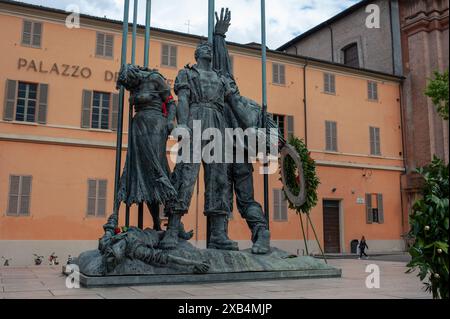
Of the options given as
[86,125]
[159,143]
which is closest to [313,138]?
[86,125]

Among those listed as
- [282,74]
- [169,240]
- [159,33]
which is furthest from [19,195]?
[282,74]

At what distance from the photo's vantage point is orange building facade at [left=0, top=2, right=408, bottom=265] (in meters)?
17.7

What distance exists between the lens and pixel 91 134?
62.4ft

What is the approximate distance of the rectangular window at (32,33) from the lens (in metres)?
18.5

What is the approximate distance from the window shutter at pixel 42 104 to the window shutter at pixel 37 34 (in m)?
1.62

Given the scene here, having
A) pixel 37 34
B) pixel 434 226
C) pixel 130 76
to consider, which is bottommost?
pixel 434 226

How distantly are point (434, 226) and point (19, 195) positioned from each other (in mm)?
15826

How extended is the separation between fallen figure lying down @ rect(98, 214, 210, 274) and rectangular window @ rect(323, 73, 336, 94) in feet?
62.9

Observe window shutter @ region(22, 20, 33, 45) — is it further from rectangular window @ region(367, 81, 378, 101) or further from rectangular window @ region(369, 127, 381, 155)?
rectangular window @ region(369, 127, 381, 155)

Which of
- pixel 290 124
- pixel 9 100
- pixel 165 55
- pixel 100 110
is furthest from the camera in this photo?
pixel 290 124

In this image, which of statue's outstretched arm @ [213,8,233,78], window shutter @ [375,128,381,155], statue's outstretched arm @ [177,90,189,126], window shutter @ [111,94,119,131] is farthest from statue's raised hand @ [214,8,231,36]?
window shutter @ [375,128,381,155]

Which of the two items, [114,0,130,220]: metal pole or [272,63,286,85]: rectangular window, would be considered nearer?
[114,0,130,220]: metal pole

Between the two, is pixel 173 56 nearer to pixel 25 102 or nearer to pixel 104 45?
pixel 104 45
